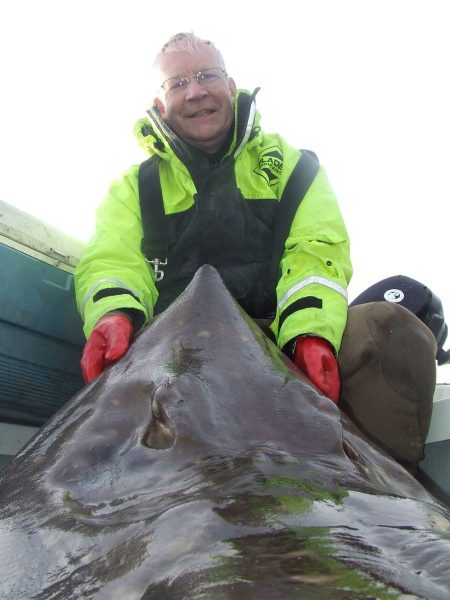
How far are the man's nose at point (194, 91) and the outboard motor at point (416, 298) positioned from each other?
73.4 inches

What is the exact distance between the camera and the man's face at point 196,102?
170 inches

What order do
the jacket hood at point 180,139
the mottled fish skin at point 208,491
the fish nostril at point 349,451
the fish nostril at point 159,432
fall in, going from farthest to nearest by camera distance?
the jacket hood at point 180,139 < the fish nostril at point 349,451 < the fish nostril at point 159,432 < the mottled fish skin at point 208,491

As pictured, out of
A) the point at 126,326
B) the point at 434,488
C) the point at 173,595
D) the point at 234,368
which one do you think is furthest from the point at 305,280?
the point at 173,595

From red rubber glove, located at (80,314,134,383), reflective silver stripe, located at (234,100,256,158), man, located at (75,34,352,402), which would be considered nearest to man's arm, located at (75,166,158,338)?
man, located at (75,34,352,402)

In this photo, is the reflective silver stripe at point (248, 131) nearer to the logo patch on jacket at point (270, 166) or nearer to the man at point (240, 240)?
the man at point (240, 240)

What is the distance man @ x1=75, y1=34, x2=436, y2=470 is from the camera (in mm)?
3625

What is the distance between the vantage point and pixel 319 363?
3.21 m

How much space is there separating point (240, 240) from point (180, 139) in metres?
0.79

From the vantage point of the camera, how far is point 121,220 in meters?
4.20

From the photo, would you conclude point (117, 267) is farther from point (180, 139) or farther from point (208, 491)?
point (208, 491)

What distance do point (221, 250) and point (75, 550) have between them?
2.90 metres

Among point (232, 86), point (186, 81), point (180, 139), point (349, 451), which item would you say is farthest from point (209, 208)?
point (349, 451)

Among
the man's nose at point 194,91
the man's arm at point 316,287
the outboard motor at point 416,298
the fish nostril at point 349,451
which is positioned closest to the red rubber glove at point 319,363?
the man's arm at point 316,287

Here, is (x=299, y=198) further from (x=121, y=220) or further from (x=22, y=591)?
(x=22, y=591)
